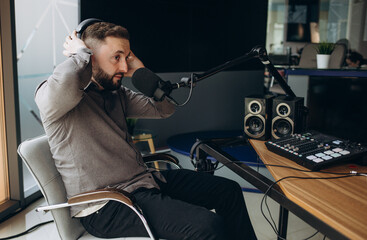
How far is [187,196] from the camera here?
171cm

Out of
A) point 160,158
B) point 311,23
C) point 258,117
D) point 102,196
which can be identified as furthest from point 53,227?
point 311,23

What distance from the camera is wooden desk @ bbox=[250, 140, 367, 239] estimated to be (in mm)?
881

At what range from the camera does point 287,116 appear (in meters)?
1.76

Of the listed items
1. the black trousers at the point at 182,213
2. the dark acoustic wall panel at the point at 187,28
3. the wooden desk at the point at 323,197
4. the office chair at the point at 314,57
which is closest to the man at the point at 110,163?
the black trousers at the point at 182,213

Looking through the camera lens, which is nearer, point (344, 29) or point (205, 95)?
point (205, 95)

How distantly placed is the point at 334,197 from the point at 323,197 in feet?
0.12

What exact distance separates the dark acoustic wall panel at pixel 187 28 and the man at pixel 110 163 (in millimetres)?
1906

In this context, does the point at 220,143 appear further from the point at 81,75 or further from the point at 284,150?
the point at 81,75

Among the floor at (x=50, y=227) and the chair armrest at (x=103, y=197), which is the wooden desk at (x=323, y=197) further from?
the floor at (x=50, y=227)

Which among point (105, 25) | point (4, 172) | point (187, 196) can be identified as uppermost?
point (105, 25)

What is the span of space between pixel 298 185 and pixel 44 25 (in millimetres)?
2756

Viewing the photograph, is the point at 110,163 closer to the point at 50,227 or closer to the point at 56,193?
the point at 56,193

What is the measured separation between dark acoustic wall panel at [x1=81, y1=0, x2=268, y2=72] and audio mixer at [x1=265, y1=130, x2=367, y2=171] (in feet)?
8.39

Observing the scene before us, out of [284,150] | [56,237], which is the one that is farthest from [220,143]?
[56,237]
